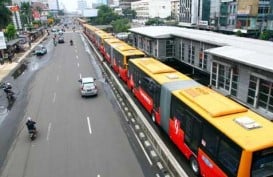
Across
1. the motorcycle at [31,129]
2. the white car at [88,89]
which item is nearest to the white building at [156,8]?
the white car at [88,89]

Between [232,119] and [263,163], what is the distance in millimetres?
1988

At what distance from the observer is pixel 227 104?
1120 cm

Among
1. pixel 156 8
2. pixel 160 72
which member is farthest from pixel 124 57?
pixel 156 8

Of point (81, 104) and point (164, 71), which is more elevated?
point (164, 71)

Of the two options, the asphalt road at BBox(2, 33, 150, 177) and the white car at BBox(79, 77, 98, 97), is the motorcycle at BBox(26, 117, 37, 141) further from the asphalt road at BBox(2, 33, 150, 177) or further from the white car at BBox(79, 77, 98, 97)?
the white car at BBox(79, 77, 98, 97)

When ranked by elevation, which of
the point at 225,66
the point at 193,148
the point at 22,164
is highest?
the point at 225,66

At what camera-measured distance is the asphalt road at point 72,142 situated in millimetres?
13047

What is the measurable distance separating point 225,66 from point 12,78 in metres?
26.1

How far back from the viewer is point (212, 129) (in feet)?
32.7

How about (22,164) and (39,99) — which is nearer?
(22,164)

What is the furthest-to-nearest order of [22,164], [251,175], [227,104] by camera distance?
[22,164], [227,104], [251,175]

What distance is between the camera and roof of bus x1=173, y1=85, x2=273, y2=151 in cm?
862

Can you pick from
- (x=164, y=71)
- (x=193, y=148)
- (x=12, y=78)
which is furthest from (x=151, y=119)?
(x=12, y=78)

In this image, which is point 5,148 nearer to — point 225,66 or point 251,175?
point 251,175
